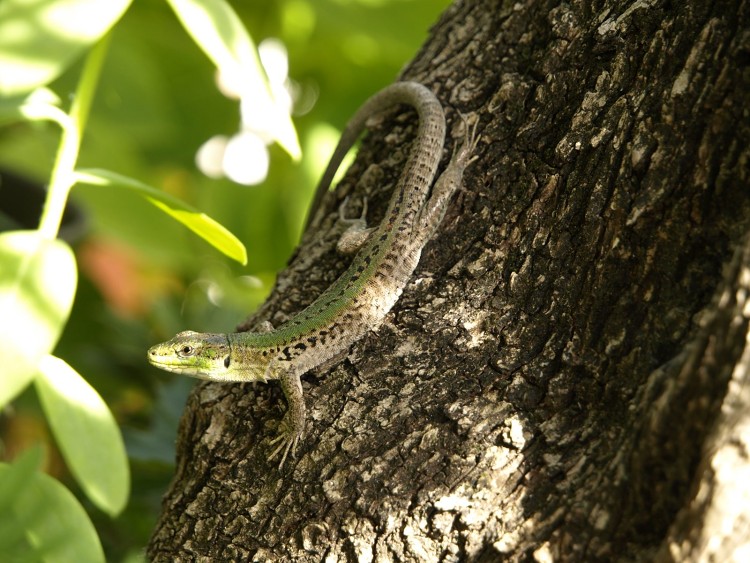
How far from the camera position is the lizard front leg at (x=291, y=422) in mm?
1665

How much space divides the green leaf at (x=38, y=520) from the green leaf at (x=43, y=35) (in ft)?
1.67

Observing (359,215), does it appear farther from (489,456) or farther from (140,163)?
(140,163)

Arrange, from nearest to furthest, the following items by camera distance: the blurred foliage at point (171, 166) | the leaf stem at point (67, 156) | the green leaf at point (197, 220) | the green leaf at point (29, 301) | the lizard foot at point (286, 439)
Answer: the green leaf at point (29, 301), the leaf stem at point (67, 156), the green leaf at point (197, 220), the lizard foot at point (286, 439), the blurred foliage at point (171, 166)

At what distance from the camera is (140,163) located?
125 inches

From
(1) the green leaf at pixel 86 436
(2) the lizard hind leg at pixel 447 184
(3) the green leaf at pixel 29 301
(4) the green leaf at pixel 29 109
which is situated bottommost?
(1) the green leaf at pixel 86 436

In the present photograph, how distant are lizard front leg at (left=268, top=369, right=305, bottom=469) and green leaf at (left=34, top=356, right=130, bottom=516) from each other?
0.64 meters

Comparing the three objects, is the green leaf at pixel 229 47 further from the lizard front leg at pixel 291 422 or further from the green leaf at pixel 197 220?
the lizard front leg at pixel 291 422

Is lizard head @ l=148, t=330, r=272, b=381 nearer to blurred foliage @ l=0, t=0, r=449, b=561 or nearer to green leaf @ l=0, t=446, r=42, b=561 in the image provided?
blurred foliage @ l=0, t=0, r=449, b=561

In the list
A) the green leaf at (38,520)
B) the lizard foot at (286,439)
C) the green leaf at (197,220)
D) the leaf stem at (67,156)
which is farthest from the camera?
the lizard foot at (286,439)

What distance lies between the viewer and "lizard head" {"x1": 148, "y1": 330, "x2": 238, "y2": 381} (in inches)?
81.6

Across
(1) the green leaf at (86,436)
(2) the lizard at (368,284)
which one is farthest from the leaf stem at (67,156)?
(2) the lizard at (368,284)

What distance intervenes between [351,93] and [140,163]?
3.17 ft

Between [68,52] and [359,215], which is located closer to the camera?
[68,52]

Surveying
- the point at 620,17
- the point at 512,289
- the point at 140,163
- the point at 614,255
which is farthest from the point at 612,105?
the point at 140,163
